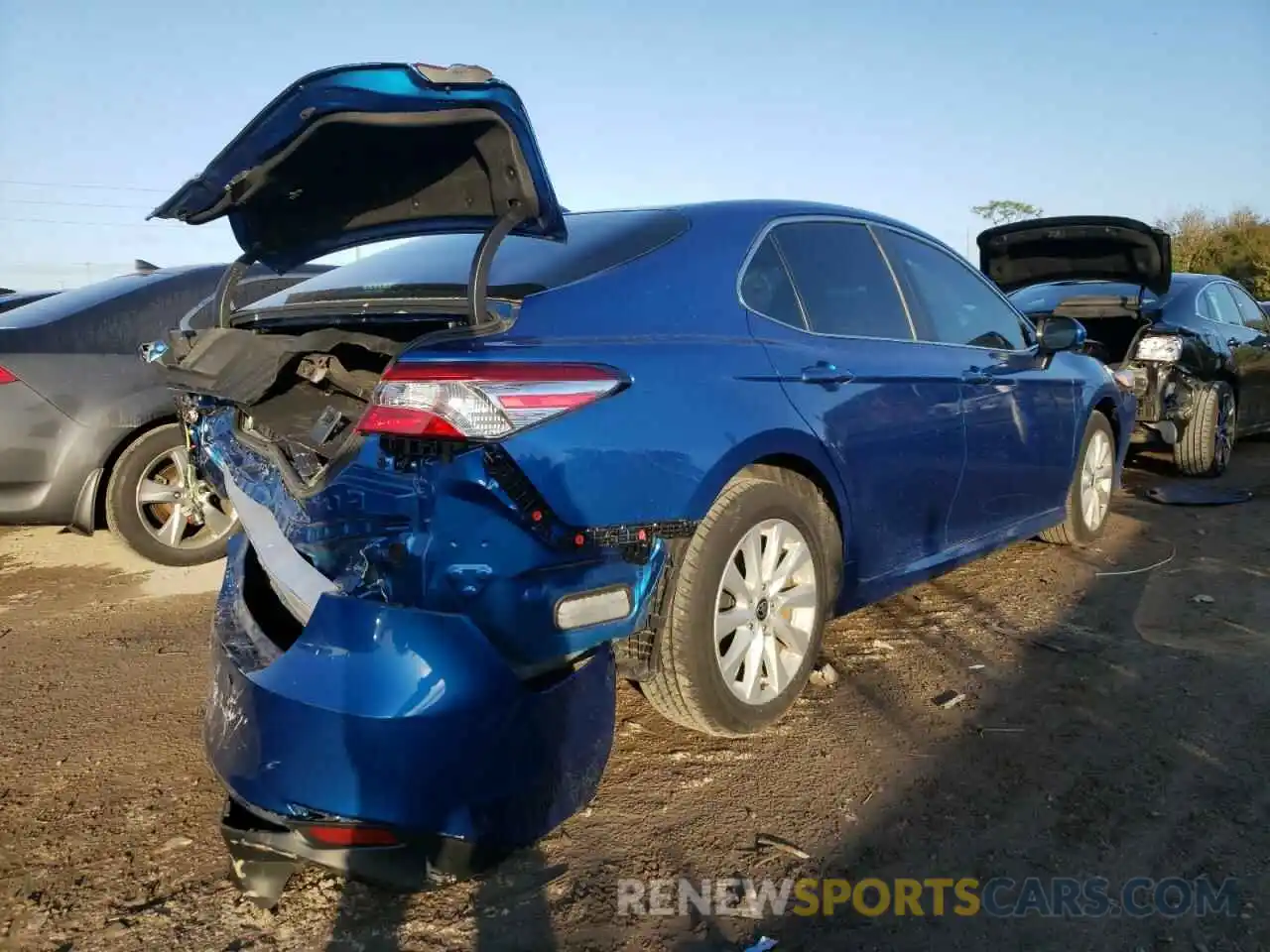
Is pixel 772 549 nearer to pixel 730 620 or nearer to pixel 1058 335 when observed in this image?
pixel 730 620

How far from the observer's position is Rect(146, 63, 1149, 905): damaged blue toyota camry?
6.68ft

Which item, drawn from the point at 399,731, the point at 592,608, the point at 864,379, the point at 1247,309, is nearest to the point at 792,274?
the point at 864,379

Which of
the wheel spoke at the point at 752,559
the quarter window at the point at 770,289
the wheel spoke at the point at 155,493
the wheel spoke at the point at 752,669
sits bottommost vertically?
the wheel spoke at the point at 752,669

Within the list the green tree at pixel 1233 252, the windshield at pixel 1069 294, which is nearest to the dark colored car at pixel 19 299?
the windshield at pixel 1069 294

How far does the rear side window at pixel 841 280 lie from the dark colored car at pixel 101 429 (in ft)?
10.1

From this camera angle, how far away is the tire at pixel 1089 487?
4.85 m

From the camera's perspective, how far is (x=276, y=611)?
8.30 feet

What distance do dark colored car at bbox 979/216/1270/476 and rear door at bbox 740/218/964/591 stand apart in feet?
10.9

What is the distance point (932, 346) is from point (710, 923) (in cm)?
235

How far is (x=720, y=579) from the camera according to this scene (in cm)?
263

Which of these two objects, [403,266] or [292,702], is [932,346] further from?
[292,702]

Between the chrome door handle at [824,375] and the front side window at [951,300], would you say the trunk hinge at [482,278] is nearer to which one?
the chrome door handle at [824,375]

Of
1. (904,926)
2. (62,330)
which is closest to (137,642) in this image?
(62,330)

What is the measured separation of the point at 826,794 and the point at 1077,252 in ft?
19.5
